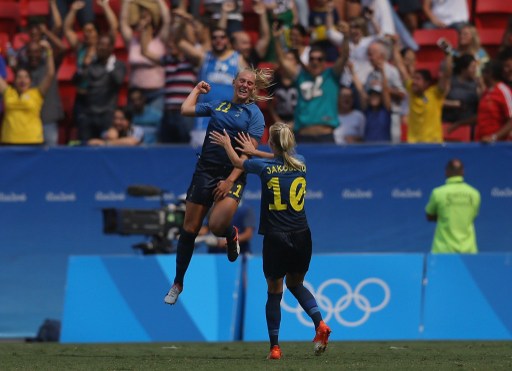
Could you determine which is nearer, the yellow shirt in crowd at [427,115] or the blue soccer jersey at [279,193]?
the blue soccer jersey at [279,193]

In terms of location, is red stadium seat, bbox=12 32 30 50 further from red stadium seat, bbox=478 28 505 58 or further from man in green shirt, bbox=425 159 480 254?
man in green shirt, bbox=425 159 480 254

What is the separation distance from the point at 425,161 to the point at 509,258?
2103 mm

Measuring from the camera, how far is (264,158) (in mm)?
11758

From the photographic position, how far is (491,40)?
20141 millimetres

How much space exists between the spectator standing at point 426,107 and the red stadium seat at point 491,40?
7.25 feet

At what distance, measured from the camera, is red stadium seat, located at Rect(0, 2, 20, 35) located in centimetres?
2194

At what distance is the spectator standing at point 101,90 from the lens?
62.6 feet

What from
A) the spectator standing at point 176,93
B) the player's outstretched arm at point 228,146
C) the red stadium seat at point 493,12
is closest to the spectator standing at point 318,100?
the spectator standing at point 176,93

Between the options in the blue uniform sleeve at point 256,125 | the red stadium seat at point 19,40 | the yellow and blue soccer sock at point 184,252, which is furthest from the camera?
the red stadium seat at point 19,40

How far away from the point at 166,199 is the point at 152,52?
8.53ft

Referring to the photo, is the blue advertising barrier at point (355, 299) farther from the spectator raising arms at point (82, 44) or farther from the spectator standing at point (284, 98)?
the spectator raising arms at point (82, 44)

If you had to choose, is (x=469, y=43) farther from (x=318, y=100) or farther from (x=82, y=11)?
(x=82, y=11)

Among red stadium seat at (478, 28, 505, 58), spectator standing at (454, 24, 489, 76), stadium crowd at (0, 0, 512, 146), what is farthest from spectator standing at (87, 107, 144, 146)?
red stadium seat at (478, 28, 505, 58)

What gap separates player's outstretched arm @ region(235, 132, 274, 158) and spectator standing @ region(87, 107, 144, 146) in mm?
6337
